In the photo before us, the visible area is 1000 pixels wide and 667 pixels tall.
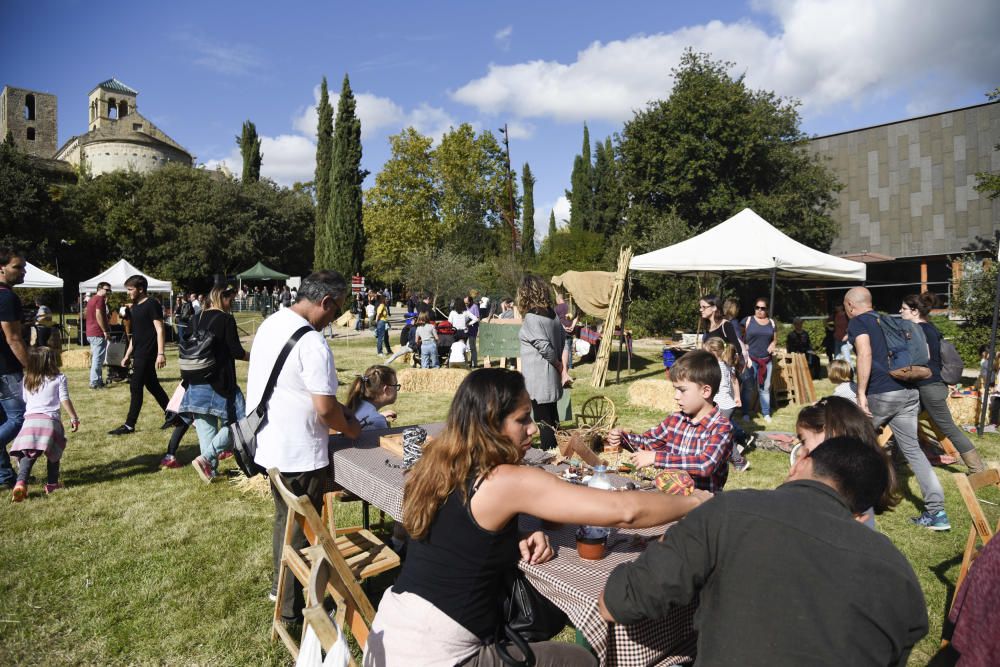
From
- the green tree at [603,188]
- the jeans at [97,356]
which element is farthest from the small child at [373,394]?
the green tree at [603,188]

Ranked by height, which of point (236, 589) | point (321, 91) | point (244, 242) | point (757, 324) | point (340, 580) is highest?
point (321, 91)

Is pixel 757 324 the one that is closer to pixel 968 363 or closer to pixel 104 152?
pixel 968 363

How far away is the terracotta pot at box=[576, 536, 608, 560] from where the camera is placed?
7.19 ft

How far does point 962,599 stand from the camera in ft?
6.07

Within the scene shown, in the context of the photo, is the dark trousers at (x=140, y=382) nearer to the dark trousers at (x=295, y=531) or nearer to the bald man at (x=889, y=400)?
the dark trousers at (x=295, y=531)

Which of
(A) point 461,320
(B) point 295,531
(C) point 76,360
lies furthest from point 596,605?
(C) point 76,360

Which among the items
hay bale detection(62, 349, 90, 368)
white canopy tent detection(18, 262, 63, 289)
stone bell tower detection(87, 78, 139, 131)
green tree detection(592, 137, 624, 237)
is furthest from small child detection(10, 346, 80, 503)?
stone bell tower detection(87, 78, 139, 131)

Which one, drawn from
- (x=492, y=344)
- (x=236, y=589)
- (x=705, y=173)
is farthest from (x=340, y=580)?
(x=705, y=173)

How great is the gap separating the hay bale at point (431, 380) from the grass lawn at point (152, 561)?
4.66 metres

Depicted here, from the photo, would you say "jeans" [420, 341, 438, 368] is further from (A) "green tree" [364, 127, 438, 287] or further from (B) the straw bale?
(A) "green tree" [364, 127, 438, 287]

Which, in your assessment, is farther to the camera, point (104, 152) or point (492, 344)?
point (104, 152)

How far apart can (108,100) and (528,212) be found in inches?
2388

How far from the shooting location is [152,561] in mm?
4172

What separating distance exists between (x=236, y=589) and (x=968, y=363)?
15.8 m
